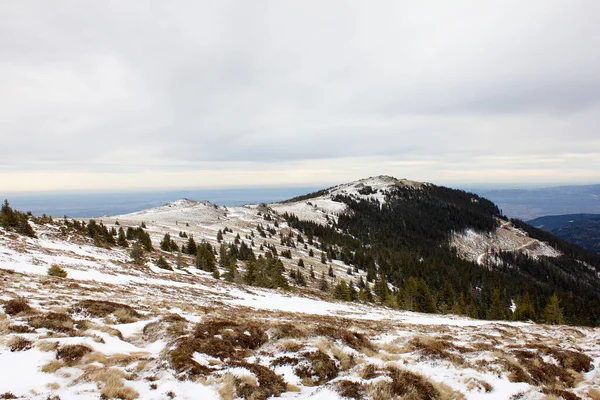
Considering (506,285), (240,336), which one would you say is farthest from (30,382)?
(506,285)

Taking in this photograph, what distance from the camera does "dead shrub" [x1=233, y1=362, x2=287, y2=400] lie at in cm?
752

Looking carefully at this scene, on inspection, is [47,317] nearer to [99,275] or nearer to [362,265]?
[99,275]

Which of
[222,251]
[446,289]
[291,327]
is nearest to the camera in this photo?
[291,327]

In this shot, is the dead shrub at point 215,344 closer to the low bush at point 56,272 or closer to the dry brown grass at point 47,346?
the dry brown grass at point 47,346

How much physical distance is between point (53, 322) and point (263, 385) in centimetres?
880

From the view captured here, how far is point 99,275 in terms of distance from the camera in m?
28.4

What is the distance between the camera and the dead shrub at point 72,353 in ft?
27.5

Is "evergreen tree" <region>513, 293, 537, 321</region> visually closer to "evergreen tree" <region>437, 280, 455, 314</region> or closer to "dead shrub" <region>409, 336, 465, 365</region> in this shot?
"evergreen tree" <region>437, 280, 455, 314</region>

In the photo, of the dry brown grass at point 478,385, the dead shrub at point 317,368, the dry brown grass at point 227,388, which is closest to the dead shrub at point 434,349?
the dry brown grass at point 478,385

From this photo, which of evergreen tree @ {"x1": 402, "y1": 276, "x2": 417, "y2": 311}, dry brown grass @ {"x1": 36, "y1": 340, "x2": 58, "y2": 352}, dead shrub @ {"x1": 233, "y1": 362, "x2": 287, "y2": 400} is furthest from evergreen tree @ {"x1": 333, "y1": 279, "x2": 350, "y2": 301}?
dry brown grass @ {"x1": 36, "y1": 340, "x2": 58, "y2": 352}

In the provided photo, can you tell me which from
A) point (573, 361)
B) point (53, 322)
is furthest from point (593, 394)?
point (53, 322)

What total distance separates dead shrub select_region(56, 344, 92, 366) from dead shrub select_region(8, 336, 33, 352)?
891 mm

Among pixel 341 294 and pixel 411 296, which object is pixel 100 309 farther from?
pixel 411 296

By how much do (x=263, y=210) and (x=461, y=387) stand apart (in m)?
154
